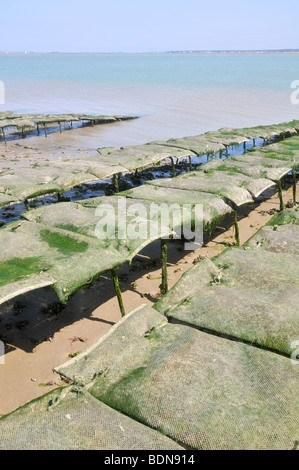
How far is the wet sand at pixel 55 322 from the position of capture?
28.5ft

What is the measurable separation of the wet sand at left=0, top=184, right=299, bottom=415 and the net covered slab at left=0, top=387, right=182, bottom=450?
9.14 feet

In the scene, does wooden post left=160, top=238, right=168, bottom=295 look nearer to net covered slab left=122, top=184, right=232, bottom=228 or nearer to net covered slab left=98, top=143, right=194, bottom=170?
net covered slab left=122, top=184, right=232, bottom=228

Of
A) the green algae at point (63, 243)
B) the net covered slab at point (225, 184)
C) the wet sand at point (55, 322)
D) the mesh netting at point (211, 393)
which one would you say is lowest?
the wet sand at point (55, 322)

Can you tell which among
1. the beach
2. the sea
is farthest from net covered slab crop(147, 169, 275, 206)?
the sea

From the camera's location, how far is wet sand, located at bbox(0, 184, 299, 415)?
868 centimetres

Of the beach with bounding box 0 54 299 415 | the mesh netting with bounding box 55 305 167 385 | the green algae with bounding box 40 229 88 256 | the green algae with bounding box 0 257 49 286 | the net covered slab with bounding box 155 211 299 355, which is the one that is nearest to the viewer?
the mesh netting with bounding box 55 305 167 385

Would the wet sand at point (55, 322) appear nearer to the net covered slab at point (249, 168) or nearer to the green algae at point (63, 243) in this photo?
the green algae at point (63, 243)

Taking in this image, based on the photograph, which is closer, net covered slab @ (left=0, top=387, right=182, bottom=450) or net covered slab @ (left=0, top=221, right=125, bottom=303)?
Answer: net covered slab @ (left=0, top=387, right=182, bottom=450)

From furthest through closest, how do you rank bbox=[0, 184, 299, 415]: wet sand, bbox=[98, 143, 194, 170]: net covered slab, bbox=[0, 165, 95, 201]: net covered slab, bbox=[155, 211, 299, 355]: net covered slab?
bbox=[98, 143, 194, 170]: net covered slab < bbox=[0, 165, 95, 201]: net covered slab < bbox=[0, 184, 299, 415]: wet sand < bbox=[155, 211, 299, 355]: net covered slab

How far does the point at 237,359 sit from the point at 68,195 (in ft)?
55.1

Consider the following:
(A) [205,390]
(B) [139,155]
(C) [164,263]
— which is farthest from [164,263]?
(B) [139,155]

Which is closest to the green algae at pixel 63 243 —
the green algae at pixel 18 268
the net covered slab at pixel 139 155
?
the green algae at pixel 18 268

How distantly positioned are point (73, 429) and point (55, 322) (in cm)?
556

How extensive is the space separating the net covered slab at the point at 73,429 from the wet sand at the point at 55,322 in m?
2.78
